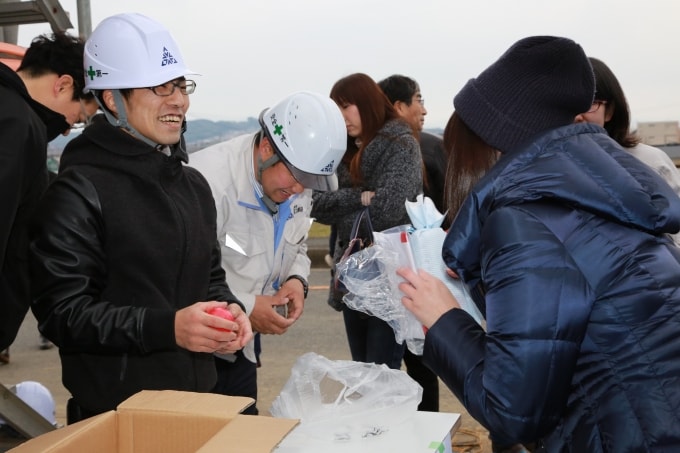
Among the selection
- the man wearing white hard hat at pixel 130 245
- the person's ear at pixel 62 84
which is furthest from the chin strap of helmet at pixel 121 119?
the person's ear at pixel 62 84

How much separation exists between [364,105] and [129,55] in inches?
83.7

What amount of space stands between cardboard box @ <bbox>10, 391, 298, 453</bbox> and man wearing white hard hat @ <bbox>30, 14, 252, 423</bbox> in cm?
27

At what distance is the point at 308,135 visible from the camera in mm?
2869

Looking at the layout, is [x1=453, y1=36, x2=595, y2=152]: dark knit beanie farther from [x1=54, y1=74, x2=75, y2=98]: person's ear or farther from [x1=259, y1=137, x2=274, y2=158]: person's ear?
[x1=54, y1=74, x2=75, y2=98]: person's ear

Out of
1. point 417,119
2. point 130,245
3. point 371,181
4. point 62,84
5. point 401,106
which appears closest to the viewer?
point 130,245

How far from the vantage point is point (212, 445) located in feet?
4.83

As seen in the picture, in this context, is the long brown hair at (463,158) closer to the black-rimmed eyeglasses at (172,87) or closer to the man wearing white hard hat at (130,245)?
the man wearing white hard hat at (130,245)

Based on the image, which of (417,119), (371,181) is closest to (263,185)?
(371,181)

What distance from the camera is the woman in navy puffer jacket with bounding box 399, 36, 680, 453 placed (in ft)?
4.86

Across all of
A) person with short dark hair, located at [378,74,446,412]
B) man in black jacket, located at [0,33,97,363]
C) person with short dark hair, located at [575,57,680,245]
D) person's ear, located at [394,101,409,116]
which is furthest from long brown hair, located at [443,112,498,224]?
person's ear, located at [394,101,409,116]

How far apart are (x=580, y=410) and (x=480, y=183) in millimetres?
497

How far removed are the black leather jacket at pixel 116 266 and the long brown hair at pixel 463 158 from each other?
0.76m

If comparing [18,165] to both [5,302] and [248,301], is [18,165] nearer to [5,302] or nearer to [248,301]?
[5,302]

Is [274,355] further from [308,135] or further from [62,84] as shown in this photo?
[62,84]
